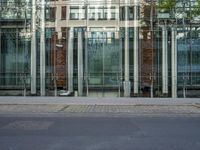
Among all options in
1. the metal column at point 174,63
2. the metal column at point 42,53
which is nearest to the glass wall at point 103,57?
the metal column at point 42,53

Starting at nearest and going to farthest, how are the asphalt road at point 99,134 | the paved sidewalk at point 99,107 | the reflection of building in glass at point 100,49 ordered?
1. the asphalt road at point 99,134
2. the paved sidewalk at point 99,107
3. the reflection of building in glass at point 100,49

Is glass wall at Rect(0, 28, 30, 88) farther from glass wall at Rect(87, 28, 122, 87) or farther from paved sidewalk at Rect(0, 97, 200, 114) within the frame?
paved sidewalk at Rect(0, 97, 200, 114)

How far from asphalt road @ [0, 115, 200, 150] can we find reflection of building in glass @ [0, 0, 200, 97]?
1808cm

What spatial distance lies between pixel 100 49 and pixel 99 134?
23034 mm

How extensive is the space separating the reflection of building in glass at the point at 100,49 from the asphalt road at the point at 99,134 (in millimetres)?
18078

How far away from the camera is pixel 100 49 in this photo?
3550 centimetres

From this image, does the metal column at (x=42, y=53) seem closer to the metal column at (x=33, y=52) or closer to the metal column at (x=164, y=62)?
the metal column at (x=33, y=52)

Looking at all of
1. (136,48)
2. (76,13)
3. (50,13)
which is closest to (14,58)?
(50,13)

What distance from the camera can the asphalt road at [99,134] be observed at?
34.9 feet

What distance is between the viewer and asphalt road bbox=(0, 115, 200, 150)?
34.9 feet

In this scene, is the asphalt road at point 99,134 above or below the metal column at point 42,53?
below

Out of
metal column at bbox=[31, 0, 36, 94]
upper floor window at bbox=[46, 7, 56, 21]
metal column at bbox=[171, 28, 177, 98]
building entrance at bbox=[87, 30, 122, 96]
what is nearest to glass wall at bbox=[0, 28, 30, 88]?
metal column at bbox=[31, 0, 36, 94]

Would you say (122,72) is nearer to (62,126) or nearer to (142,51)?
(142,51)

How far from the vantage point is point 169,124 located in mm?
15453
